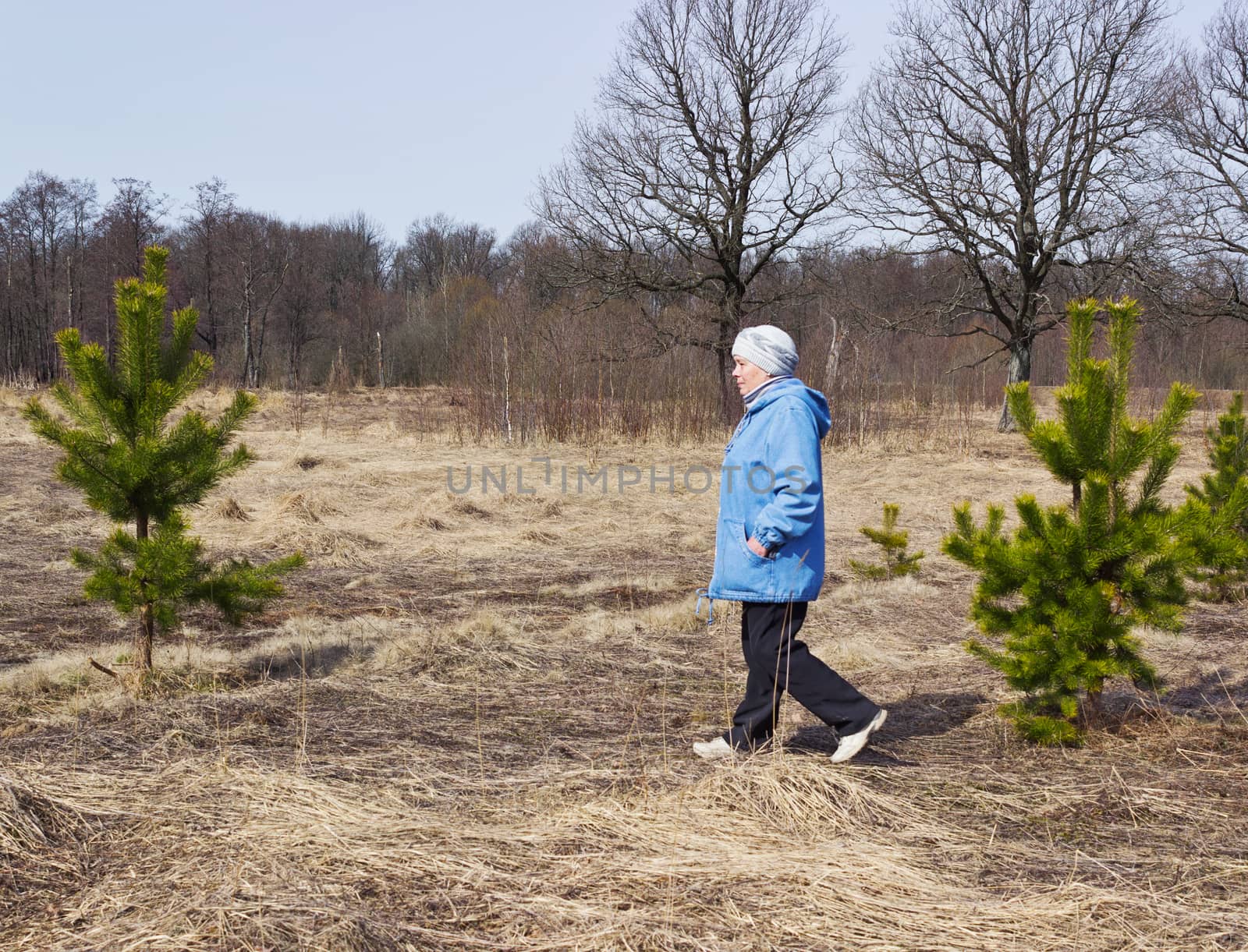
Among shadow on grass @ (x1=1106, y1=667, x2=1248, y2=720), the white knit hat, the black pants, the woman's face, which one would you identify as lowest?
shadow on grass @ (x1=1106, y1=667, x2=1248, y2=720)

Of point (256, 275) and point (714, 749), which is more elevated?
point (256, 275)

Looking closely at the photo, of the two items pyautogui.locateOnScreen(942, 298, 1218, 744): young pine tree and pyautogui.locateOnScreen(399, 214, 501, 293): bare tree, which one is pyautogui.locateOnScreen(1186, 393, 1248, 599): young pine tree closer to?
pyautogui.locateOnScreen(942, 298, 1218, 744): young pine tree

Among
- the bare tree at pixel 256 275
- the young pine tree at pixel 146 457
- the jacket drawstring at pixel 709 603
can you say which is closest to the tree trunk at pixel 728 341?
the jacket drawstring at pixel 709 603

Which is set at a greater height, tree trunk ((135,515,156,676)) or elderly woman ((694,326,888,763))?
elderly woman ((694,326,888,763))

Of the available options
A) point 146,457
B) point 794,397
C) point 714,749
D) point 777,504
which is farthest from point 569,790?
point 146,457

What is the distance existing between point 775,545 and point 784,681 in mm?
495

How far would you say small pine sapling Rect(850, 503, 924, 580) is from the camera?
7586 millimetres

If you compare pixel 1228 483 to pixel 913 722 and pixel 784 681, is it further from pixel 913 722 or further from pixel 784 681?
pixel 784 681

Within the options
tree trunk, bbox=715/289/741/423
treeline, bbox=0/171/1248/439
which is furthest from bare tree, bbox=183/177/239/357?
tree trunk, bbox=715/289/741/423

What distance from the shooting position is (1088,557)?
12.7ft

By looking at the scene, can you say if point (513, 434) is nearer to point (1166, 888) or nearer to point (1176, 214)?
point (1176, 214)

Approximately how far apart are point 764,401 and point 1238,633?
169 inches

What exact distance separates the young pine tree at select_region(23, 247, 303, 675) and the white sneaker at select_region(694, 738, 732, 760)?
→ 2.44 m

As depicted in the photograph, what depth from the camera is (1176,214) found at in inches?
775
